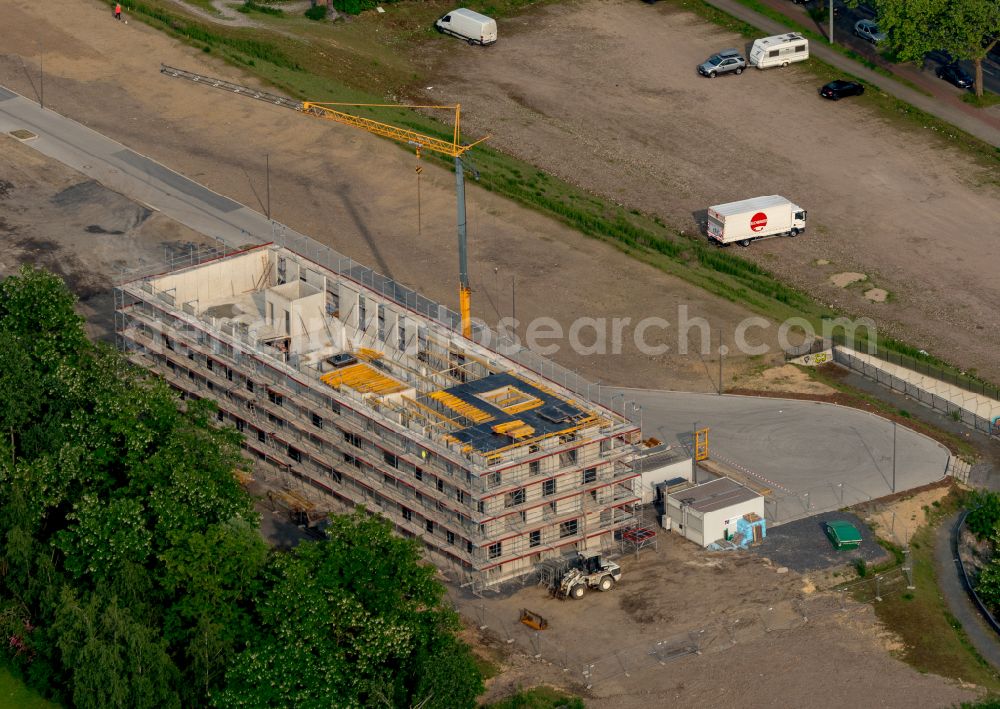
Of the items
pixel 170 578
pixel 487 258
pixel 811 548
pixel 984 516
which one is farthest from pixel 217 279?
pixel 984 516

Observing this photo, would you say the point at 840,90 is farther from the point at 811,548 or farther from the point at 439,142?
the point at 811,548

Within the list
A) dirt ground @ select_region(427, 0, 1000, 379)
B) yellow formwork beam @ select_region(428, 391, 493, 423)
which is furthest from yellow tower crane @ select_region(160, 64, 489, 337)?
yellow formwork beam @ select_region(428, 391, 493, 423)

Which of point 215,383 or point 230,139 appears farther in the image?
point 230,139

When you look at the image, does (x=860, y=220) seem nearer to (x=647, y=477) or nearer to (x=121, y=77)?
(x=647, y=477)

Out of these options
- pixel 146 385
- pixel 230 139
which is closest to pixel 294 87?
pixel 230 139

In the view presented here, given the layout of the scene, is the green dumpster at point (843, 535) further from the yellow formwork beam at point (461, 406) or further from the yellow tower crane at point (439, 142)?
the yellow tower crane at point (439, 142)

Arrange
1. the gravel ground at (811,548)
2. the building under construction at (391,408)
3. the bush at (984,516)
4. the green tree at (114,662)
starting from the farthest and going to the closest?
the bush at (984,516) < the gravel ground at (811,548) < the building under construction at (391,408) < the green tree at (114,662)

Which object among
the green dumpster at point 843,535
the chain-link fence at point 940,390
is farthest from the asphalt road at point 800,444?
the chain-link fence at point 940,390
